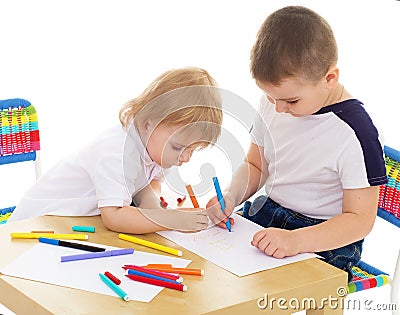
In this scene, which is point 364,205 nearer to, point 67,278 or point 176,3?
point 67,278

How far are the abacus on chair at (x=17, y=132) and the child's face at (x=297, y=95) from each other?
0.86 m

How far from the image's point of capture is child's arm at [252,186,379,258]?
1545mm

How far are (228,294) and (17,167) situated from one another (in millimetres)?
1773

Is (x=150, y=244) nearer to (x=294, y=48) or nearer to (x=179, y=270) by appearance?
(x=179, y=270)

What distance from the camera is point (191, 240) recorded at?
5.27 ft

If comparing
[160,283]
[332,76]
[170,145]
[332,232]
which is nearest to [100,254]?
[160,283]

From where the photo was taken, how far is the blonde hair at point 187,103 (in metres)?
1.59

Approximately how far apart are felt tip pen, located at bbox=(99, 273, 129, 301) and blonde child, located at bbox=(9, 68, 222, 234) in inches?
8.9

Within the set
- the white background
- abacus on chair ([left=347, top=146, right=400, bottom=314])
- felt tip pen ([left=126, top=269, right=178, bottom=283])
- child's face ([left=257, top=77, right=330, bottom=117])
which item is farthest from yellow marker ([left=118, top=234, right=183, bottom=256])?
the white background

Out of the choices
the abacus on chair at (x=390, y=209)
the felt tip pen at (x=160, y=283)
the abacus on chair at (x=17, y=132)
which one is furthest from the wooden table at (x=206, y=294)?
the abacus on chair at (x=17, y=132)

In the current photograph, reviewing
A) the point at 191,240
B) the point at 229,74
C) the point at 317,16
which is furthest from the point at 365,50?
the point at 191,240

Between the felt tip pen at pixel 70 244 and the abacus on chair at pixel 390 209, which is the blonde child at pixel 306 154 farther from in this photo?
the felt tip pen at pixel 70 244

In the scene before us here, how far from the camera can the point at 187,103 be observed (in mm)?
1595

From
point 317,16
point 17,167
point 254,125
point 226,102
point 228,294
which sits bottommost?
point 17,167
